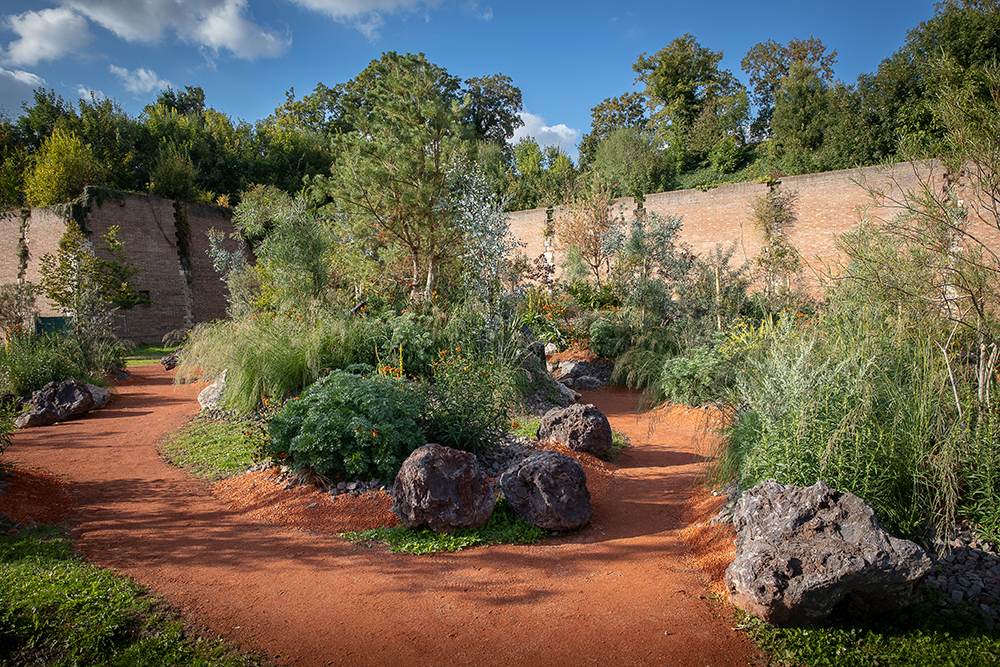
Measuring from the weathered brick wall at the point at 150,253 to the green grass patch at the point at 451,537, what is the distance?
51.1ft

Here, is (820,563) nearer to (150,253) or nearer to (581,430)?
(581,430)

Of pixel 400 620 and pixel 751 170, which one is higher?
pixel 751 170

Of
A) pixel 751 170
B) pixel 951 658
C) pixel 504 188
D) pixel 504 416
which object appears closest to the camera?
pixel 951 658

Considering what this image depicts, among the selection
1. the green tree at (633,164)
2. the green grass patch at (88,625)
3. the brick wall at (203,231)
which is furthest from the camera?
the green tree at (633,164)

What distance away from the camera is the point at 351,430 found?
13.1ft

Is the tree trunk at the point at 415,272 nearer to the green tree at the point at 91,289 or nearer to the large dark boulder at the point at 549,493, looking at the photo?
the green tree at the point at 91,289

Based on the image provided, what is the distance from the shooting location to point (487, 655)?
7.23 feet

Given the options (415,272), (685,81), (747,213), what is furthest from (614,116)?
(415,272)

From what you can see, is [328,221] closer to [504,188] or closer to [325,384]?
[325,384]

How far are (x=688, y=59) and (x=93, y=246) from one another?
24.7 metres

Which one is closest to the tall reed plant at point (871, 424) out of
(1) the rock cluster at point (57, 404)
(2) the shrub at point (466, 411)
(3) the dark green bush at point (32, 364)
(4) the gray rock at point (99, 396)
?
(2) the shrub at point (466, 411)

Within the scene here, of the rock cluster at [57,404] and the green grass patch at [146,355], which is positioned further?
the green grass patch at [146,355]

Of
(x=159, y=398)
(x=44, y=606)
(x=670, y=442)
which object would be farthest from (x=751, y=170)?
(x=44, y=606)

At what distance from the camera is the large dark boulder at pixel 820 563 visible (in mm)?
2268
